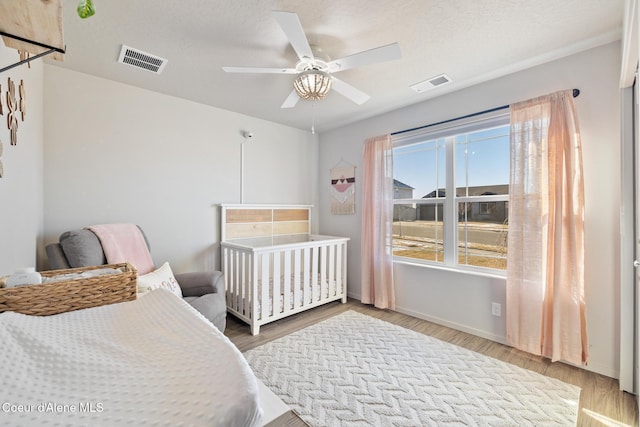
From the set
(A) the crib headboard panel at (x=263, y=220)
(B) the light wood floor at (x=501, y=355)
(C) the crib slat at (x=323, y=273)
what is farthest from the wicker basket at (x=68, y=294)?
(C) the crib slat at (x=323, y=273)

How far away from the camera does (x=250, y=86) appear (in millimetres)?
2529

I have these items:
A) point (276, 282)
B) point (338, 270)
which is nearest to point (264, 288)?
point (276, 282)

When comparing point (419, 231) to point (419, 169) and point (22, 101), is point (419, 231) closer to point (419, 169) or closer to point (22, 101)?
Result: point (419, 169)

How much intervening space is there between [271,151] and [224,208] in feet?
3.30

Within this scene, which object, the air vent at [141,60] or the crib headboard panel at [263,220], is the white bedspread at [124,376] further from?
the crib headboard panel at [263,220]

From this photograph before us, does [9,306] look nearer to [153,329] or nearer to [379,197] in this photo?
[153,329]

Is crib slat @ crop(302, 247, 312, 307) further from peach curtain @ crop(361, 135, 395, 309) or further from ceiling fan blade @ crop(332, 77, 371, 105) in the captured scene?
ceiling fan blade @ crop(332, 77, 371, 105)

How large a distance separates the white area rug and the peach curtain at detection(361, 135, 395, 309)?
29.1 inches

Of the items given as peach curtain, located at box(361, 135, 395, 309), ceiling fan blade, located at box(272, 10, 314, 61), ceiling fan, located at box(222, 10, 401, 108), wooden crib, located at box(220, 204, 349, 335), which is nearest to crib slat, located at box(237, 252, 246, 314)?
wooden crib, located at box(220, 204, 349, 335)

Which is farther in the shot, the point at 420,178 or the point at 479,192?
the point at 420,178

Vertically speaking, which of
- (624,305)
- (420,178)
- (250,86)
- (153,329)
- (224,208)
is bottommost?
(624,305)

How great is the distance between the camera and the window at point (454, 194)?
2.52 m

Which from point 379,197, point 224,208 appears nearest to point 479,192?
point 379,197

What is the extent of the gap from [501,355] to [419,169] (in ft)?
6.21
